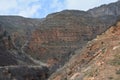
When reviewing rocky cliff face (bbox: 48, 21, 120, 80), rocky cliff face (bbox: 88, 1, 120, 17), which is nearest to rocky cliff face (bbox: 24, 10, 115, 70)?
rocky cliff face (bbox: 88, 1, 120, 17)

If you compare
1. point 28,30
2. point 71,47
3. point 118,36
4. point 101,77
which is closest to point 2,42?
point 71,47

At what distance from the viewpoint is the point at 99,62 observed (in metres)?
18.1

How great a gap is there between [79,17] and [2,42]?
162 feet

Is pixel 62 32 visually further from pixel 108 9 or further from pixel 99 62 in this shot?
pixel 99 62

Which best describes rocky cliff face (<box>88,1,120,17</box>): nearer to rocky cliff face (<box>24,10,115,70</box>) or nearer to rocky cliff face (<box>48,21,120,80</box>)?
rocky cliff face (<box>24,10,115,70</box>)

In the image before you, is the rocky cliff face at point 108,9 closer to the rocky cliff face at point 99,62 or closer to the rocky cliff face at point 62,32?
the rocky cliff face at point 62,32

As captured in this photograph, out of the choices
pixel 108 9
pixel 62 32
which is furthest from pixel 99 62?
pixel 108 9

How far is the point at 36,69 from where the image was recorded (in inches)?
1583

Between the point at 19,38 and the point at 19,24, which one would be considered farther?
the point at 19,24

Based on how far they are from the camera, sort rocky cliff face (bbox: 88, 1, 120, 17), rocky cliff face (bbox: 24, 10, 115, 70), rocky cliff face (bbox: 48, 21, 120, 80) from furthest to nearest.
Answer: rocky cliff face (bbox: 88, 1, 120, 17), rocky cliff face (bbox: 24, 10, 115, 70), rocky cliff face (bbox: 48, 21, 120, 80)

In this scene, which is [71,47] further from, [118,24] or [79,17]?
[118,24]

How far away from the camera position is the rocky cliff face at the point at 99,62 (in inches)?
658

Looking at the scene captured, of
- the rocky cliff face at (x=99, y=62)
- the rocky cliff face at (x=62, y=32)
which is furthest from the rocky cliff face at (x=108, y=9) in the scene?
the rocky cliff face at (x=99, y=62)

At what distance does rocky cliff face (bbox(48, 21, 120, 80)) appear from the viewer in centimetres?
1672
